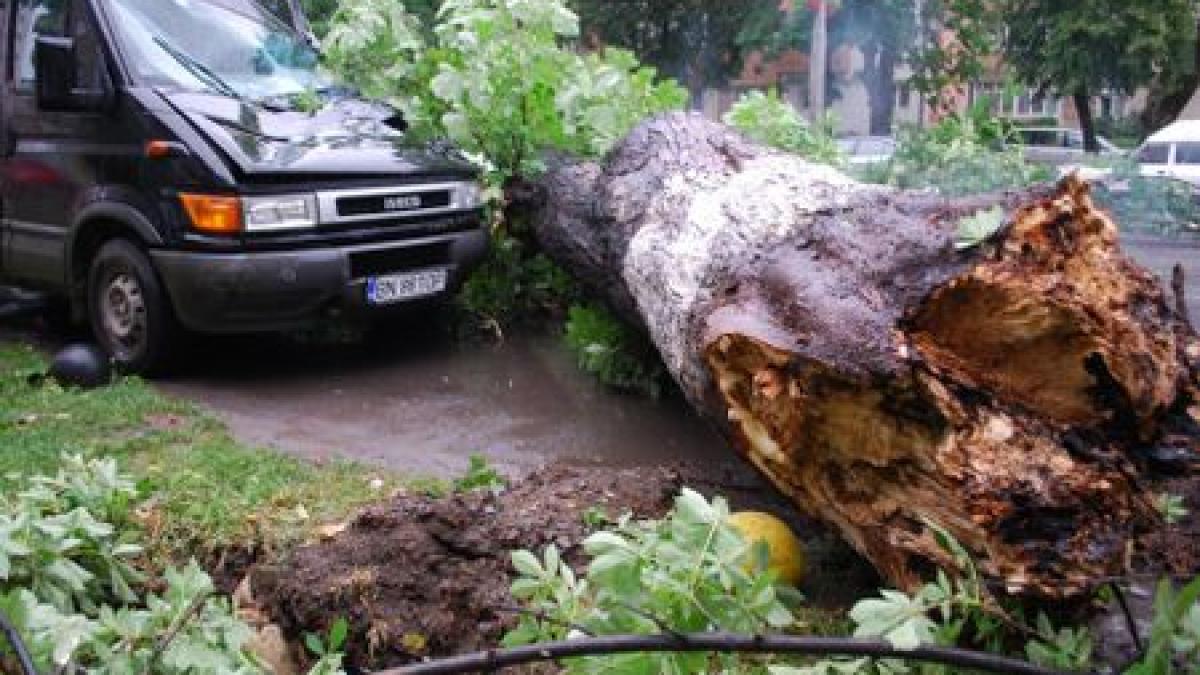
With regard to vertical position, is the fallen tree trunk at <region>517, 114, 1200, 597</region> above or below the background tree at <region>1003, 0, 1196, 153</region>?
below

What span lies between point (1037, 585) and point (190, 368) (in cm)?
492

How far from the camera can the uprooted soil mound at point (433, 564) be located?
3.06 meters

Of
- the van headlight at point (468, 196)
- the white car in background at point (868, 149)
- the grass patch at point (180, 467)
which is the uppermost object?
the white car in background at point (868, 149)

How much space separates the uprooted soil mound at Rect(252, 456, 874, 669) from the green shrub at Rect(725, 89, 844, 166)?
3.34 meters

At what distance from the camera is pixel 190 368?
243 inches

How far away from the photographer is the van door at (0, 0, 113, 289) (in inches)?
237

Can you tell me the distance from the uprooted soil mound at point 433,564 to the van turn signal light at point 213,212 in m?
2.37

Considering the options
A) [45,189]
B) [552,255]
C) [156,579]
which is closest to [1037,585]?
[156,579]

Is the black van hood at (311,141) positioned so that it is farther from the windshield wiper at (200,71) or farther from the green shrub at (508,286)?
the green shrub at (508,286)

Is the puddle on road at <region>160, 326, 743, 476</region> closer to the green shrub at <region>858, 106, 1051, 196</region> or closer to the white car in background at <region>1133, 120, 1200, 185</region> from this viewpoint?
the green shrub at <region>858, 106, 1051, 196</region>

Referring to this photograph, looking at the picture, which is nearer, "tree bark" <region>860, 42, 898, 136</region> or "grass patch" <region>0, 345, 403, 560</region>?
"grass patch" <region>0, 345, 403, 560</region>

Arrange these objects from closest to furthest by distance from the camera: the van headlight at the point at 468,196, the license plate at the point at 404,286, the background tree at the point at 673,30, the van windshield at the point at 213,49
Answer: the license plate at the point at 404,286 → the van windshield at the point at 213,49 → the van headlight at the point at 468,196 → the background tree at the point at 673,30

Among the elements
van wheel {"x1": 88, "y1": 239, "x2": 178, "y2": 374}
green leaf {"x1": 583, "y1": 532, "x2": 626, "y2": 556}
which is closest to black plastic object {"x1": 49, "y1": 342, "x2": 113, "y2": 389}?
van wheel {"x1": 88, "y1": 239, "x2": 178, "y2": 374}

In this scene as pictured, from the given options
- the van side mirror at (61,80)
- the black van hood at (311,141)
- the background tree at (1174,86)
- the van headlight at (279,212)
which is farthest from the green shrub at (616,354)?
the background tree at (1174,86)
